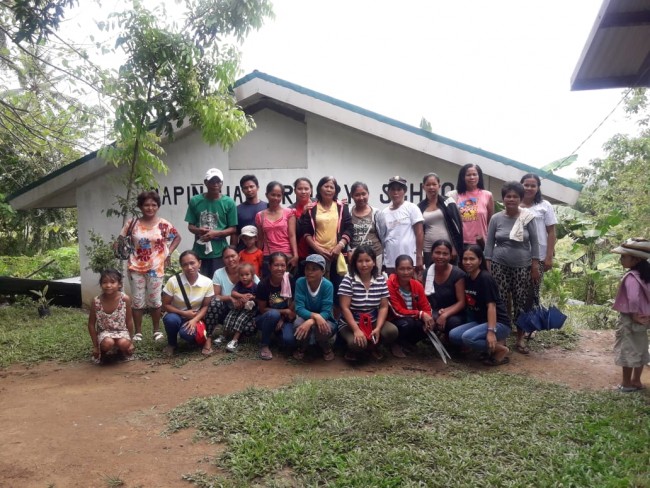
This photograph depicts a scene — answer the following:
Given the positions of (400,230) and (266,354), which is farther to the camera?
(400,230)

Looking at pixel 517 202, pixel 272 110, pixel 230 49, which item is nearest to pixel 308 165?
pixel 272 110

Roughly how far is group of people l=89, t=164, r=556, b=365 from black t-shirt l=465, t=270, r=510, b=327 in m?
0.01

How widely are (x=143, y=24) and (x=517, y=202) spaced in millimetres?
4639

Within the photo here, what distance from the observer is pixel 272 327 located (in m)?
5.01

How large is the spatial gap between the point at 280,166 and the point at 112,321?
3575 mm

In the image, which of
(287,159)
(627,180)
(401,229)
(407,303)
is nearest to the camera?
(407,303)

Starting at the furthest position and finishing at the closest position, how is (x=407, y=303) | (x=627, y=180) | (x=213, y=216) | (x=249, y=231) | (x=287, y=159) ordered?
(x=627, y=180) → (x=287, y=159) → (x=213, y=216) → (x=249, y=231) → (x=407, y=303)

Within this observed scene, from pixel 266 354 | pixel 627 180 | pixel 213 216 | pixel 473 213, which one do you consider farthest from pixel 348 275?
pixel 627 180

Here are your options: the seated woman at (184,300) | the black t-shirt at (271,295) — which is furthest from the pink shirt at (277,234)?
the seated woman at (184,300)

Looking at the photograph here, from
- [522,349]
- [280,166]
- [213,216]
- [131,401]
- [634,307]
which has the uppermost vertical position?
[280,166]

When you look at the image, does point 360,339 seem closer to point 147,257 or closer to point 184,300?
point 184,300

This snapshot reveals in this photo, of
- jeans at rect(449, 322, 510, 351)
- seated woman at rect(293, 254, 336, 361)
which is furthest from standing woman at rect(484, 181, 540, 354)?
seated woman at rect(293, 254, 336, 361)

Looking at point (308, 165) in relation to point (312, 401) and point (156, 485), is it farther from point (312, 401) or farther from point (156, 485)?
point (156, 485)

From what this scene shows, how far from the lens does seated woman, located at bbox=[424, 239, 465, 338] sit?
484cm
